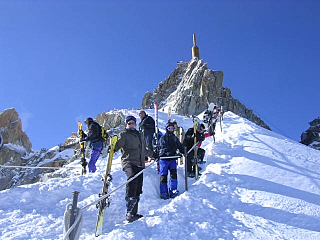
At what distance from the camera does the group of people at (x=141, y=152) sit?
4809mm

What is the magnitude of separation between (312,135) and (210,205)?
193ft

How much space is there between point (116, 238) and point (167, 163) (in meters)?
2.85

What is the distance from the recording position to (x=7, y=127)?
150 ft

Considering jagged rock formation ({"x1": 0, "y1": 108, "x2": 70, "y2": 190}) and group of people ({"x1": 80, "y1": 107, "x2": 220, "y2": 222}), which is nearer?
group of people ({"x1": 80, "y1": 107, "x2": 220, "y2": 222})

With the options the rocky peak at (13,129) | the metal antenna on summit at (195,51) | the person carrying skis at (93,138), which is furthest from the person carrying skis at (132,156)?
the metal antenna on summit at (195,51)

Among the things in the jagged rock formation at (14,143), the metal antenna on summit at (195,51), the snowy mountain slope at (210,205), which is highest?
the metal antenna on summit at (195,51)

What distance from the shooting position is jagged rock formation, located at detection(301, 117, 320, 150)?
51.3 m

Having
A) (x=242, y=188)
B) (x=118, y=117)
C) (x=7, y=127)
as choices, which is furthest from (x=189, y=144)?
(x=7, y=127)

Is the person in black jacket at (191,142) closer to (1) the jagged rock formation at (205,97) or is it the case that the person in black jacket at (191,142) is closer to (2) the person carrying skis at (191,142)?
(2) the person carrying skis at (191,142)

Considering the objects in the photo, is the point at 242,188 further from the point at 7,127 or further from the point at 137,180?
the point at 7,127

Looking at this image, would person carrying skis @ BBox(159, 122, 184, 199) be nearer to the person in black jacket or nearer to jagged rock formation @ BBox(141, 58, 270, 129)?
the person in black jacket

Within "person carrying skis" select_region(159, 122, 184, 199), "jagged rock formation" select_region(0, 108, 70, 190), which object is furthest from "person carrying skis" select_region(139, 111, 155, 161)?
"jagged rock formation" select_region(0, 108, 70, 190)

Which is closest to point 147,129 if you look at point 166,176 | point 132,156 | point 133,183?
point 166,176

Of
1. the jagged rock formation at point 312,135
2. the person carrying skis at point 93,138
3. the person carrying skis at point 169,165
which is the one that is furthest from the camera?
the jagged rock formation at point 312,135
